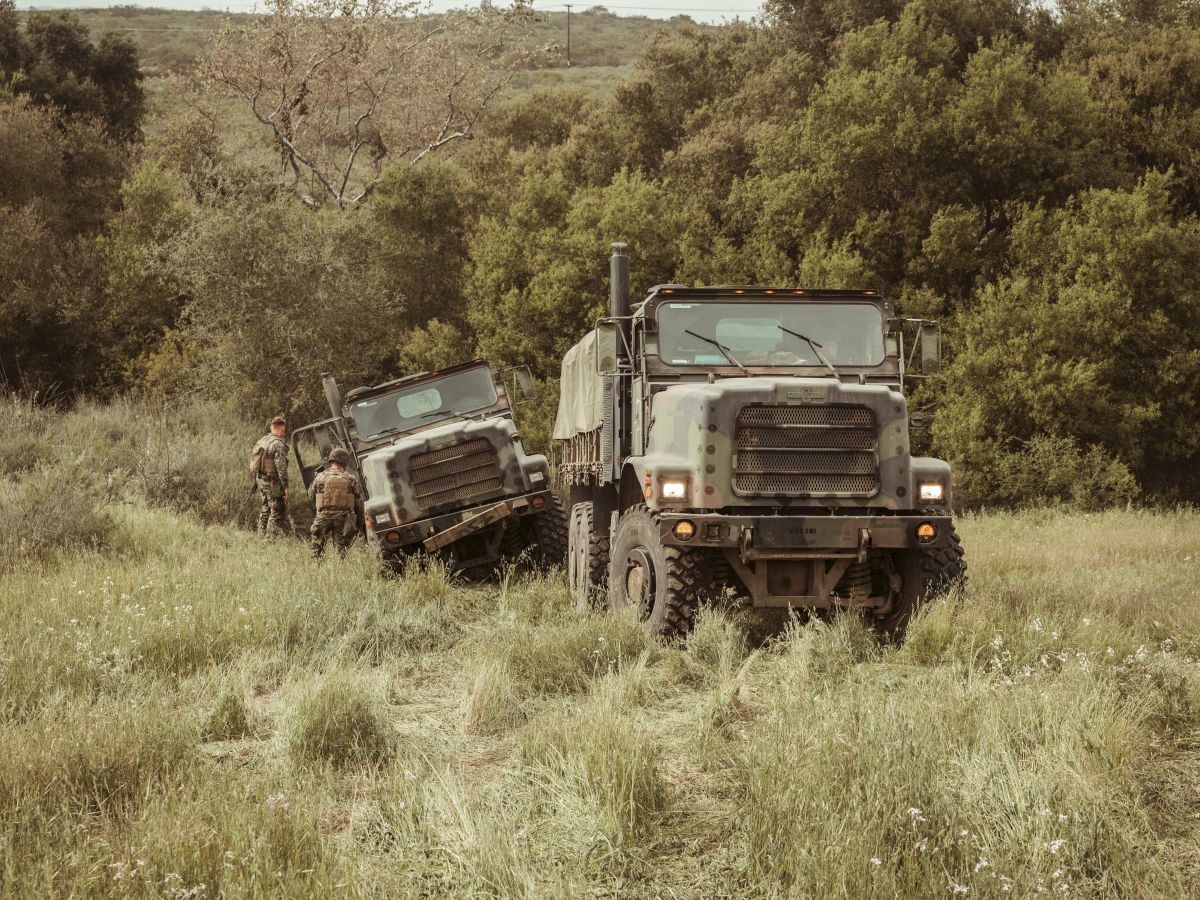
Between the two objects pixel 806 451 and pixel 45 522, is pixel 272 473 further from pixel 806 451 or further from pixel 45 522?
pixel 806 451

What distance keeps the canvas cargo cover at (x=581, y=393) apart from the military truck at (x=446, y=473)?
53 centimetres

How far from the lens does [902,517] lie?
24.2 feet

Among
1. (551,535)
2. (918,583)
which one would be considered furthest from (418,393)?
(918,583)

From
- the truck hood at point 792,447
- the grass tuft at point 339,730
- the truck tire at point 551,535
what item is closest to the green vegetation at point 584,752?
the grass tuft at point 339,730

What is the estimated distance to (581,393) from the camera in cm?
1142

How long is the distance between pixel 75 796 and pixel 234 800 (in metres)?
0.66

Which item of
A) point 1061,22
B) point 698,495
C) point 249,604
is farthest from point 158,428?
point 1061,22

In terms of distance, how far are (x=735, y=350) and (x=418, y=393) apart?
5.07 m

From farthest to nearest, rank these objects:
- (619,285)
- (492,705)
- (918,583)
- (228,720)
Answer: (619,285) → (918,583) → (492,705) → (228,720)

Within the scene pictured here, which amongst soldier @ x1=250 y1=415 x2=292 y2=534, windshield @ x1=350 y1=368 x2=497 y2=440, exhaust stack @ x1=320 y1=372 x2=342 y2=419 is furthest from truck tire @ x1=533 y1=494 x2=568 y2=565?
Result: soldier @ x1=250 y1=415 x2=292 y2=534

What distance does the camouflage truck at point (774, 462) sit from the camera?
7363 mm

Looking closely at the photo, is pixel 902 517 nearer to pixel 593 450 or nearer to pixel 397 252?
pixel 593 450

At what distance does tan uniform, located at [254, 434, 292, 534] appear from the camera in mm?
13883

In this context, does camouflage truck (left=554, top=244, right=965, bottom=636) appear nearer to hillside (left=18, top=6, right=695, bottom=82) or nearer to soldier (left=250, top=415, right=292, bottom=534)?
soldier (left=250, top=415, right=292, bottom=534)
